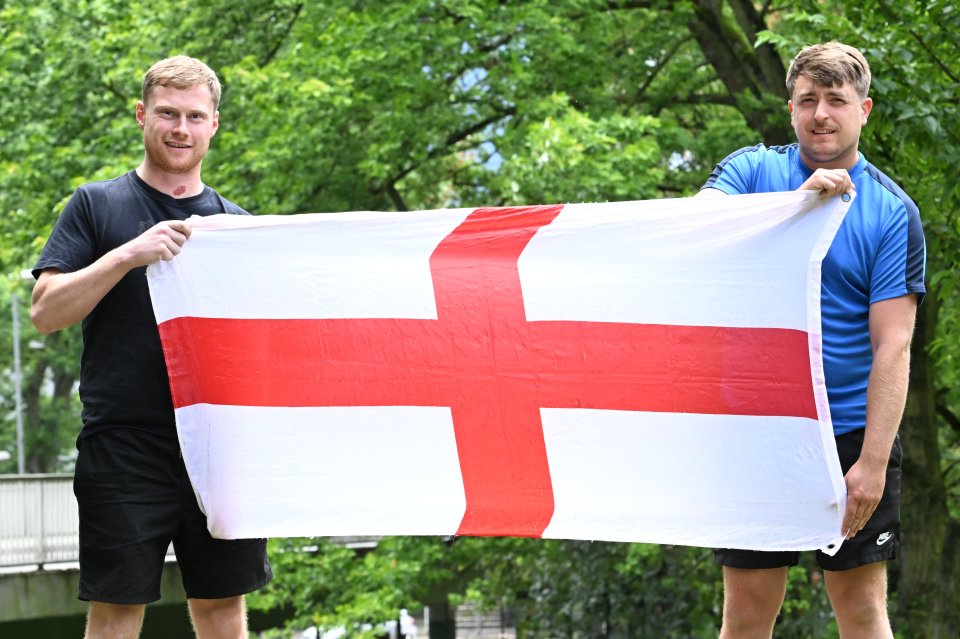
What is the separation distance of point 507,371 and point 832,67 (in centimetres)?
120

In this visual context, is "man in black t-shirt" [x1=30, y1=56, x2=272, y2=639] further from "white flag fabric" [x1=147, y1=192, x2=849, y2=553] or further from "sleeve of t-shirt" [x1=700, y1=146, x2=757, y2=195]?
"sleeve of t-shirt" [x1=700, y1=146, x2=757, y2=195]

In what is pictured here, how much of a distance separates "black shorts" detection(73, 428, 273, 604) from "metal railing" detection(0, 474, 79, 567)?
14295 millimetres

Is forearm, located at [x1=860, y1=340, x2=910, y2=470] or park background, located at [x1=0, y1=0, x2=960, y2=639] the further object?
park background, located at [x1=0, y1=0, x2=960, y2=639]

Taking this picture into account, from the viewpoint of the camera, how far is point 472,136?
1338 centimetres

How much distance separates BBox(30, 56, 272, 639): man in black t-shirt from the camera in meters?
3.50

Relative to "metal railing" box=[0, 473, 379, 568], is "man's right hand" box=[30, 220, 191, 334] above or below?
above

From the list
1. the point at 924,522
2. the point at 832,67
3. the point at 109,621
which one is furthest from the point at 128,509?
the point at 924,522

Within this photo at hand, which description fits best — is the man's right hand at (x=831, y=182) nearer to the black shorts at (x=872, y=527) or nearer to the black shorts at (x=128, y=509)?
the black shorts at (x=872, y=527)

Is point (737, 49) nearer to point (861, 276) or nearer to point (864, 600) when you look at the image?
point (861, 276)

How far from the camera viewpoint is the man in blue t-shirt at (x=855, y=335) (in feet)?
11.2

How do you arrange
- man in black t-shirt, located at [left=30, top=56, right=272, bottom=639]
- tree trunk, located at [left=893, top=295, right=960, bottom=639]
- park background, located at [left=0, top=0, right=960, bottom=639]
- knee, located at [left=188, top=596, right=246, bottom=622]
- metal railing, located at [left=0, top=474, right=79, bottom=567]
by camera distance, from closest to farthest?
1. man in black t-shirt, located at [left=30, top=56, right=272, bottom=639]
2. knee, located at [left=188, top=596, right=246, bottom=622]
3. tree trunk, located at [left=893, top=295, right=960, bottom=639]
4. park background, located at [left=0, top=0, right=960, bottom=639]
5. metal railing, located at [left=0, top=474, right=79, bottom=567]

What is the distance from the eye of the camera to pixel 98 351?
3580 millimetres

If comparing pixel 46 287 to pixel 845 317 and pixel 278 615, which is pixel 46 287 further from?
pixel 278 615

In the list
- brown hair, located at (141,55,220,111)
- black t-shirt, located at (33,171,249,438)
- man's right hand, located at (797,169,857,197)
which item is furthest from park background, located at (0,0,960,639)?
black t-shirt, located at (33,171,249,438)
